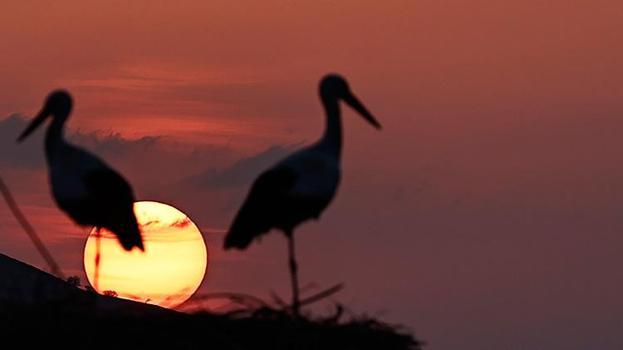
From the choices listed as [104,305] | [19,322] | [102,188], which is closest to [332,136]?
[102,188]

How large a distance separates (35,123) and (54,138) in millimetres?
993

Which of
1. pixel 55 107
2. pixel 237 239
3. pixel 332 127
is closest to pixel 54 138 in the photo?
pixel 55 107

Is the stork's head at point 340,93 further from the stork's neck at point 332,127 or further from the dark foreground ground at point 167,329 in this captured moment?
the dark foreground ground at point 167,329

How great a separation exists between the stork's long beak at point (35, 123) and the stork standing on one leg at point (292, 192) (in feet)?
9.65

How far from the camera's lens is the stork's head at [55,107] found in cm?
2150

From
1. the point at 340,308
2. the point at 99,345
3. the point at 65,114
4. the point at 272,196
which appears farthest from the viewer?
the point at 65,114

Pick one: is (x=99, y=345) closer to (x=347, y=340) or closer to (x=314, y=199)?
(x=347, y=340)

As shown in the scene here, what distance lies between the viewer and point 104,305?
1775cm

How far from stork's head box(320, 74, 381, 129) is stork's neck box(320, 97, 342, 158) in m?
0.07

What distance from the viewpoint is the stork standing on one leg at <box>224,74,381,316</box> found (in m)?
19.8

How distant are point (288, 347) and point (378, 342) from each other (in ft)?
3.52

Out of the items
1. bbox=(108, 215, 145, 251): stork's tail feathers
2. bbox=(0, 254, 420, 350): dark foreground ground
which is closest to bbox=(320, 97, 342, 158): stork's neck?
bbox=(108, 215, 145, 251): stork's tail feathers

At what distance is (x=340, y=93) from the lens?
21.1m

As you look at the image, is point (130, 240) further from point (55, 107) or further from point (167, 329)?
point (167, 329)
